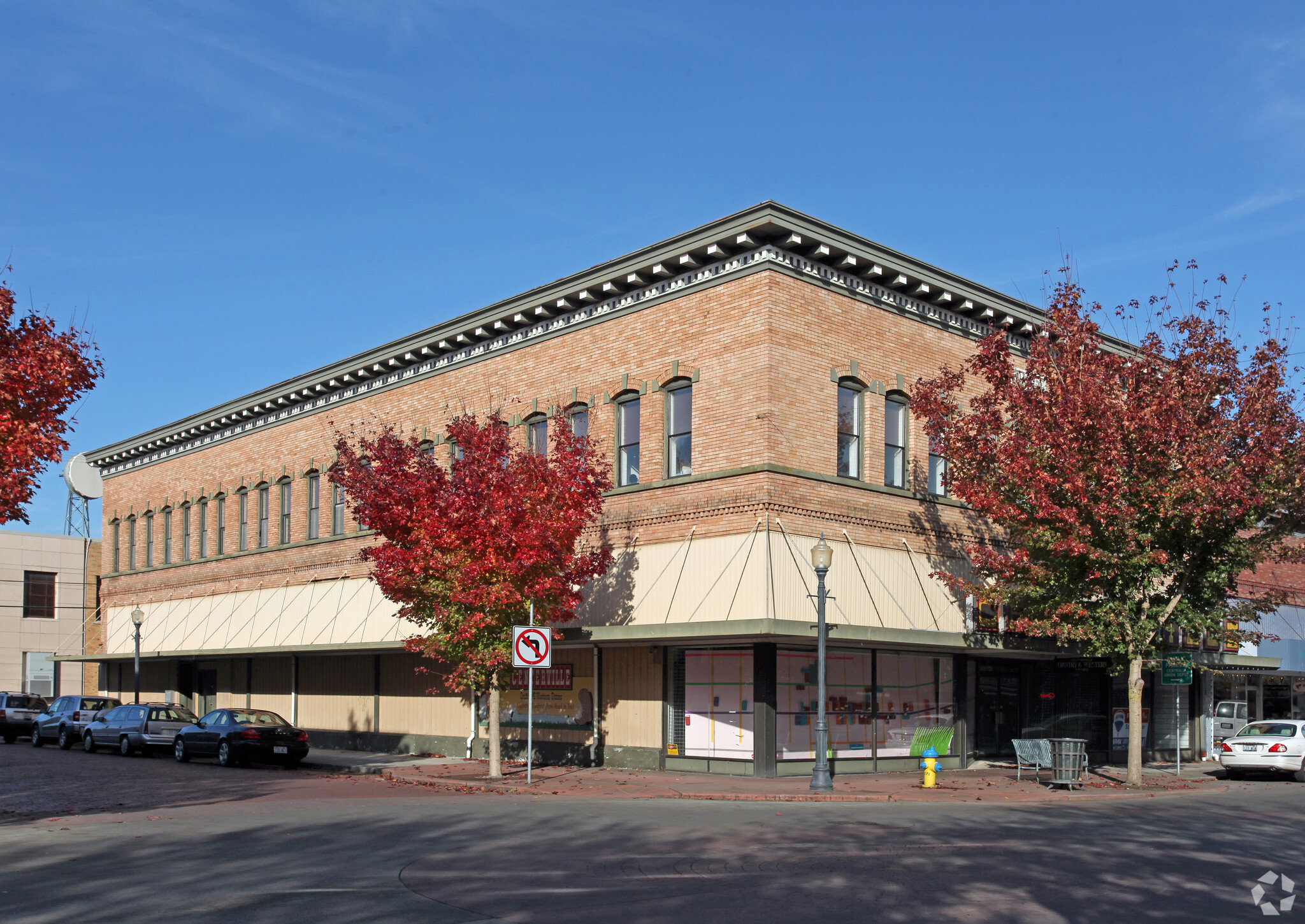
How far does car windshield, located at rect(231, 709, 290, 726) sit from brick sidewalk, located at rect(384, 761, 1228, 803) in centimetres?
410

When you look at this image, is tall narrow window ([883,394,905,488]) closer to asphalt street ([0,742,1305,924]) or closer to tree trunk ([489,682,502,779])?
asphalt street ([0,742,1305,924])

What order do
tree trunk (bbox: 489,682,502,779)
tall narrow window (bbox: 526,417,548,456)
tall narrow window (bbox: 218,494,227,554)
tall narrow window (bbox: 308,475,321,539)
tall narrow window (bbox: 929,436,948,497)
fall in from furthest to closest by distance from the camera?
tall narrow window (bbox: 218,494,227,554) < tall narrow window (bbox: 308,475,321,539) < tall narrow window (bbox: 526,417,548,456) < tall narrow window (bbox: 929,436,948,497) < tree trunk (bbox: 489,682,502,779)

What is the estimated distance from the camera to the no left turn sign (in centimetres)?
2219

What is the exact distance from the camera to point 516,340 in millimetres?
29641

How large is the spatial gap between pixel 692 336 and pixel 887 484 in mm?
5313

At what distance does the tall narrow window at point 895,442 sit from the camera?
26.2 m

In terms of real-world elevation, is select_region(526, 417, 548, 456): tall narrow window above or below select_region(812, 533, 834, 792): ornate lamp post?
above

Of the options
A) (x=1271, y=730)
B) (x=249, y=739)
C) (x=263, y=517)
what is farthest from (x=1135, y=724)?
(x=263, y=517)

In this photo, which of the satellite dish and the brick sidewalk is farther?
the satellite dish

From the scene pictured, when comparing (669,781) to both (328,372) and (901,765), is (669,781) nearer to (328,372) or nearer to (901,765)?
(901,765)

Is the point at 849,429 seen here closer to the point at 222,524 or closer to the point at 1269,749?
the point at 1269,749

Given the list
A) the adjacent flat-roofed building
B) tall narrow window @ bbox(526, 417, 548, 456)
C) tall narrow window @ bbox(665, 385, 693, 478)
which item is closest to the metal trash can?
the adjacent flat-roofed building

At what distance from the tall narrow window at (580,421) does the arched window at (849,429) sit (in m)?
5.71

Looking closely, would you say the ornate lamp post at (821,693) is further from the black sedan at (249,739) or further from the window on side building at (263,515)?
the window on side building at (263,515)
